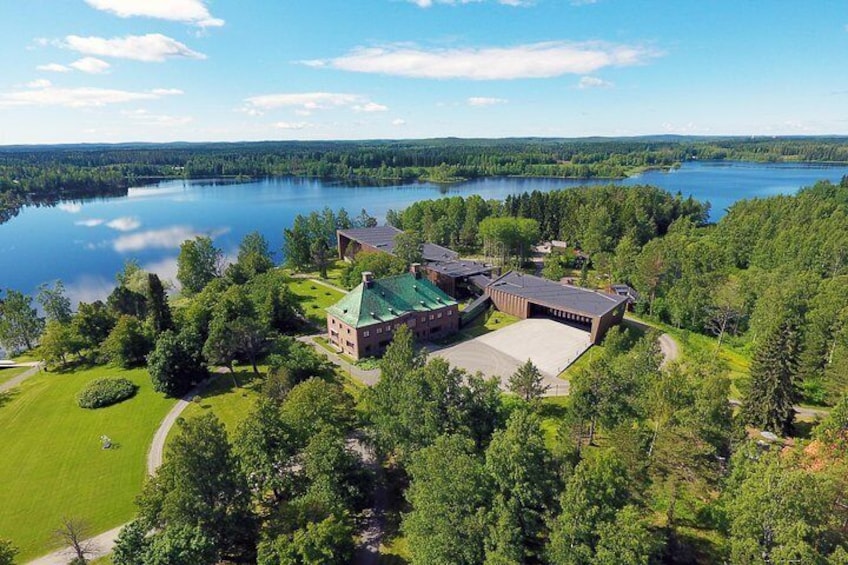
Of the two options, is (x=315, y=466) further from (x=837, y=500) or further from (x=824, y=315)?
(x=824, y=315)

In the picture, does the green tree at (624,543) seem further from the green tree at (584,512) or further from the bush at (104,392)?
the bush at (104,392)

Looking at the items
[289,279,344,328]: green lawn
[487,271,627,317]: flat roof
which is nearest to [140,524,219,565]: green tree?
[289,279,344,328]: green lawn

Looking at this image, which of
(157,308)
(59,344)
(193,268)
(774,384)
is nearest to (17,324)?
(59,344)

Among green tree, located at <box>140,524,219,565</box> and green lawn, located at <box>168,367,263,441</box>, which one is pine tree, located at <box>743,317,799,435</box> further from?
green lawn, located at <box>168,367,263,441</box>

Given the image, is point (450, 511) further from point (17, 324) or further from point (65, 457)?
point (17, 324)

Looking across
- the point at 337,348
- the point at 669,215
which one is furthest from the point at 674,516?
the point at 669,215

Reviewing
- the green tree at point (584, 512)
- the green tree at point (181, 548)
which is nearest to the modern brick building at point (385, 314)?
the green tree at point (181, 548)
